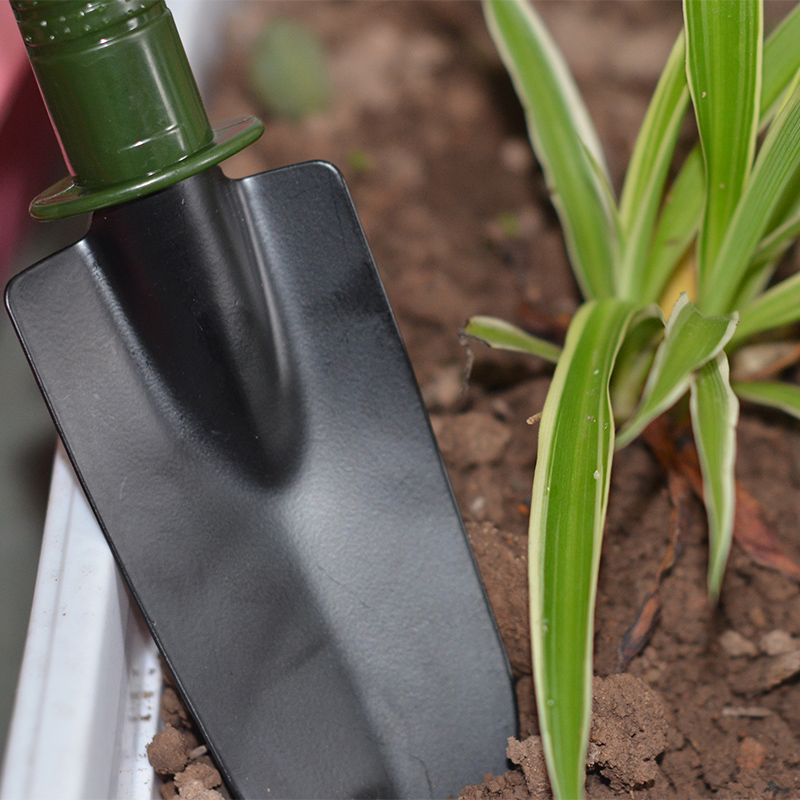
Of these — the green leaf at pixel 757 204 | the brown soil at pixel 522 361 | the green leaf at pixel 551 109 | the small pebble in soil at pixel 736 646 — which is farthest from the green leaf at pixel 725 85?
the small pebble in soil at pixel 736 646

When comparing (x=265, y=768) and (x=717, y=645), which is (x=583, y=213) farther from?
(x=265, y=768)

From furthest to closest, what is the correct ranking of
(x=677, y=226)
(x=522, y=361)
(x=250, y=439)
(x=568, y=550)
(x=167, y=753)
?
(x=522, y=361)
(x=677, y=226)
(x=250, y=439)
(x=167, y=753)
(x=568, y=550)

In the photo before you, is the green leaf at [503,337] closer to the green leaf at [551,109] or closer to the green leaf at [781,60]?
the green leaf at [551,109]

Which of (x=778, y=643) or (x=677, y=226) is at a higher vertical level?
(x=677, y=226)

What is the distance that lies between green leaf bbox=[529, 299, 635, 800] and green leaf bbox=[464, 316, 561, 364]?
0.36 feet

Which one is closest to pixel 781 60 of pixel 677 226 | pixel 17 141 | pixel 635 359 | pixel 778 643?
pixel 677 226

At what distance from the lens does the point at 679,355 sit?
712mm

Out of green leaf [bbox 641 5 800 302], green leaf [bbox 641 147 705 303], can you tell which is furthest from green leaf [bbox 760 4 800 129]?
green leaf [bbox 641 147 705 303]

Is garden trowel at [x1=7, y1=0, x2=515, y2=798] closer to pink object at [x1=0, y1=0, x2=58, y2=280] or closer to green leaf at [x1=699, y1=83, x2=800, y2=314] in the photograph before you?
pink object at [x1=0, y1=0, x2=58, y2=280]

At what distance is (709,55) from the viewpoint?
0.73m

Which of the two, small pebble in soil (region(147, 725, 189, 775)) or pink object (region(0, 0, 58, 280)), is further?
pink object (region(0, 0, 58, 280))

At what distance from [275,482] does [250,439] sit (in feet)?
0.20

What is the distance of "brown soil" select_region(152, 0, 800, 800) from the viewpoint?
771 millimetres

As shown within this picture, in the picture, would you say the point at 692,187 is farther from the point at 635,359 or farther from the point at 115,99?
the point at 115,99
